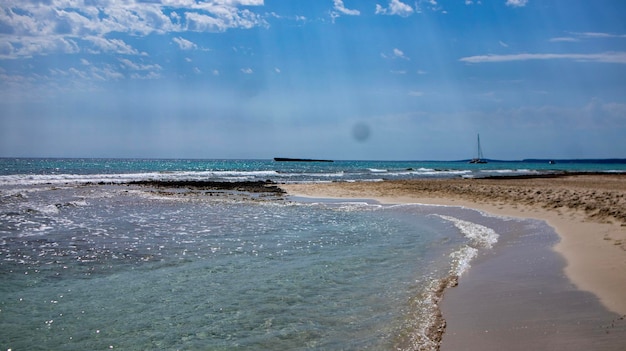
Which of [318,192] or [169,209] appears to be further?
[318,192]

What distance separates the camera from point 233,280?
9.05 metres

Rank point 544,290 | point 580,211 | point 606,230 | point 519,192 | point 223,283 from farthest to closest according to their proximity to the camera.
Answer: point 519,192, point 580,211, point 606,230, point 223,283, point 544,290

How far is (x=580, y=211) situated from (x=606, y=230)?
14.9 feet

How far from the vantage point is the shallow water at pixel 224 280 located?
20.4 ft

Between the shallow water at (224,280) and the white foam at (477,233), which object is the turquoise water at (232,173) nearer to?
the white foam at (477,233)

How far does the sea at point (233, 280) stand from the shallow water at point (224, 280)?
0.09 ft

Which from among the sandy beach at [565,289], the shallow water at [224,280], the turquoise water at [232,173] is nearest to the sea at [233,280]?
the shallow water at [224,280]

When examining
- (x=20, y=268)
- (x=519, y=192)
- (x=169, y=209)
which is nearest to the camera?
(x=20, y=268)

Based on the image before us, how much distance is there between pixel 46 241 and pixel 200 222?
563 centimetres

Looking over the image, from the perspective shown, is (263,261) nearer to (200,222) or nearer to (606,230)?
(200,222)

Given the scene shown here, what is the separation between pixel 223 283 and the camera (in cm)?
884

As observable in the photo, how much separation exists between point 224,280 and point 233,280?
0.17m

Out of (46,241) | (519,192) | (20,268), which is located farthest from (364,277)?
(519,192)

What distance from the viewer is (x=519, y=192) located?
26344 millimetres
